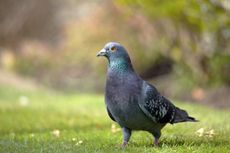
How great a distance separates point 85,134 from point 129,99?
2.54 metres

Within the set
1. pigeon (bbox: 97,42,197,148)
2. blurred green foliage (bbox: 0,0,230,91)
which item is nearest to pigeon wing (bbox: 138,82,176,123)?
pigeon (bbox: 97,42,197,148)

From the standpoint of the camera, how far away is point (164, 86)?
77.3ft

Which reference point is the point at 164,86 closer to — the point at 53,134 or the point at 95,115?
the point at 95,115

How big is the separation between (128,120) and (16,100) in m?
12.7

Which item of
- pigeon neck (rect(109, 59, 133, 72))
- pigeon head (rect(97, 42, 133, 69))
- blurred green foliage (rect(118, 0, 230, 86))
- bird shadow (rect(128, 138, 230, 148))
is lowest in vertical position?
bird shadow (rect(128, 138, 230, 148))

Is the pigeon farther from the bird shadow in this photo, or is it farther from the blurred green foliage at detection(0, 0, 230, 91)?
the blurred green foliage at detection(0, 0, 230, 91)

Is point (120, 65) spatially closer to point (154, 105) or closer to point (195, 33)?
point (154, 105)

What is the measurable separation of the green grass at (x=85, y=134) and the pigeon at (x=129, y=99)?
0.29 m

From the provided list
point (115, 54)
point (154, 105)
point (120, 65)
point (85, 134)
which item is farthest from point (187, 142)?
point (85, 134)

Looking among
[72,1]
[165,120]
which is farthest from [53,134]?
[72,1]

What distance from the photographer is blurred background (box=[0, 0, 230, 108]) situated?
17.5 metres

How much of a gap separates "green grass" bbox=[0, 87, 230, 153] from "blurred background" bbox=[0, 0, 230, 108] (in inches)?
134

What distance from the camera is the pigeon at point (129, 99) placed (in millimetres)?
7254

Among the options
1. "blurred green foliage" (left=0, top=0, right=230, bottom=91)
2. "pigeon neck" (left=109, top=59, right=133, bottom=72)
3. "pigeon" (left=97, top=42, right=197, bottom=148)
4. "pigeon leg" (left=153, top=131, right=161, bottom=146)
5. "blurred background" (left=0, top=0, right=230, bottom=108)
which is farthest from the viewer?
"blurred background" (left=0, top=0, right=230, bottom=108)
